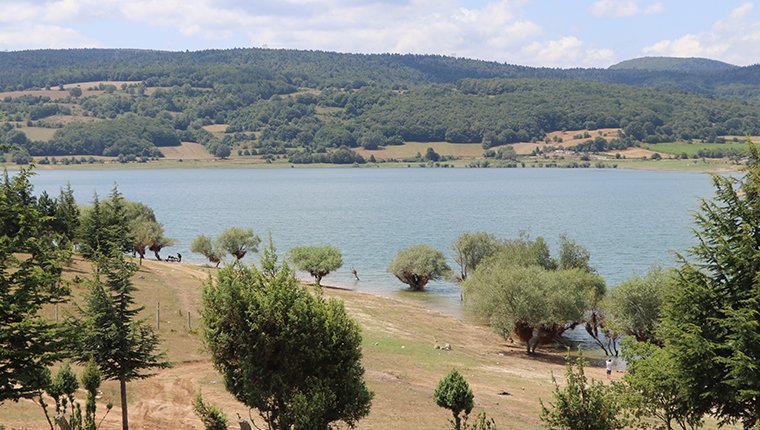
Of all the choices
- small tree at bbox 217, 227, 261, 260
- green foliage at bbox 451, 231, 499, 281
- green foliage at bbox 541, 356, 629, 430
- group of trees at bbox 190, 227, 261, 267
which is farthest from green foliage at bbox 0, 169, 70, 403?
small tree at bbox 217, 227, 261, 260

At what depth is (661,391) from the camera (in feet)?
70.9

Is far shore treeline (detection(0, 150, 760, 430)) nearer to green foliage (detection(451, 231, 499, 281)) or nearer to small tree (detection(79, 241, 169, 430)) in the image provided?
small tree (detection(79, 241, 169, 430))

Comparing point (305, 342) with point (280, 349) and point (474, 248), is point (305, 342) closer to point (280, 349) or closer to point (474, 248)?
point (280, 349)

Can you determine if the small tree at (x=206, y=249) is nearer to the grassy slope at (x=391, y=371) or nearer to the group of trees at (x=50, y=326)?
the grassy slope at (x=391, y=371)

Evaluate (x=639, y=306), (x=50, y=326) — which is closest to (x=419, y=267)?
(x=639, y=306)

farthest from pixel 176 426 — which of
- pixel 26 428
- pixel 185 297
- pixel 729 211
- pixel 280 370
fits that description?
pixel 185 297

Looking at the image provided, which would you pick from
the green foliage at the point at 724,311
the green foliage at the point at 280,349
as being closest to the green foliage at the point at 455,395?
the green foliage at the point at 280,349

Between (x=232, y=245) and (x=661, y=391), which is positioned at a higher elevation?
(x=661, y=391)

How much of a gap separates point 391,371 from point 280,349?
17382 millimetres

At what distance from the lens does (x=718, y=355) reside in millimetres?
20203

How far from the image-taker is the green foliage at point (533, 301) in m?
48.1

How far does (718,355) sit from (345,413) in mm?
10339

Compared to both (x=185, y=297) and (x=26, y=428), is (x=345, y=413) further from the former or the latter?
(x=185, y=297)

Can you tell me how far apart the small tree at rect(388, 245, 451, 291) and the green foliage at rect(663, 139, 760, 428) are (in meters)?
53.2
